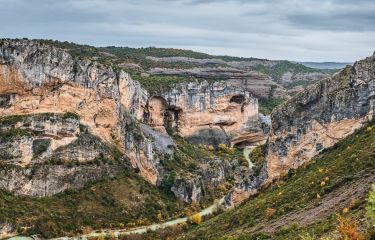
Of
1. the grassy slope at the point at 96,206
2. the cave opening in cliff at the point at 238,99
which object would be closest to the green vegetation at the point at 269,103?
the cave opening in cliff at the point at 238,99

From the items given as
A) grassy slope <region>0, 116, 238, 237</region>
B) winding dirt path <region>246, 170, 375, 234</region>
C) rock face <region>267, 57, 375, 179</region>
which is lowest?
grassy slope <region>0, 116, 238, 237</region>

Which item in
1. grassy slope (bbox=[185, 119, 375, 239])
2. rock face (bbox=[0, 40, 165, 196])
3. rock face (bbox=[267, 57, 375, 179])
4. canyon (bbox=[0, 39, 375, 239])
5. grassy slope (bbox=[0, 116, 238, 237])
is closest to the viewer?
grassy slope (bbox=[185, 119, 375, 239])

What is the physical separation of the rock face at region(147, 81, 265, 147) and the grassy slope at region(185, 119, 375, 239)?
68.2m

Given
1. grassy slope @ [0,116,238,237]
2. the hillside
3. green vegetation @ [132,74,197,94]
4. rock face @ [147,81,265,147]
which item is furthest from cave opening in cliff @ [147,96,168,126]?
grassy slope @ [0,116,238,237]

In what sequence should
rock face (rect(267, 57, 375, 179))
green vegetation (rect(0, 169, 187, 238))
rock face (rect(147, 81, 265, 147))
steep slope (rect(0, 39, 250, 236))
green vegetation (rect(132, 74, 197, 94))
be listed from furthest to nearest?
1. rock face (rect(147, 81, 265, 147))
2. green vegetation (rect(132, 74, 197, 94))
3. steep slope (rect(0, 39, 250, 236))
4. green vegetation (rect(0, 169, 187, 238))
5. rock face (rect(267, 57, 375, 179))

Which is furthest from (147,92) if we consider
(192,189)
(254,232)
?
(254,232)

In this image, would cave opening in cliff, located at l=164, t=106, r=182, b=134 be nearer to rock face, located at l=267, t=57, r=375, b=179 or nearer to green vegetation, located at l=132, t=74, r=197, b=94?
green vegetation, located at l=132, t=74, r=197, b=94

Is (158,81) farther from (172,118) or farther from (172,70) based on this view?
(172,70)

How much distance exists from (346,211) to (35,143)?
53.6 metres

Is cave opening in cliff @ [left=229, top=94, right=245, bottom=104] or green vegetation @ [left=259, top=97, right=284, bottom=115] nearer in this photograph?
cave opening in cliff @ [left=229, top=94, right=245, bottom=104]

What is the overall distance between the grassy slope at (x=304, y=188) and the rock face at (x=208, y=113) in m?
68.2

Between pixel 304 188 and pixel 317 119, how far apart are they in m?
10.0

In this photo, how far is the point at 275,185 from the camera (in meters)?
56.6

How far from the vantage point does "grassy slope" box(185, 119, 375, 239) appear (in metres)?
44.0
